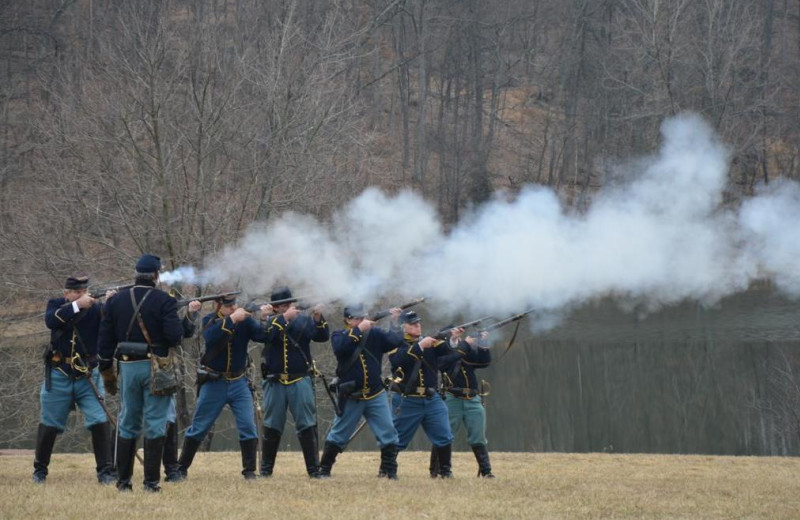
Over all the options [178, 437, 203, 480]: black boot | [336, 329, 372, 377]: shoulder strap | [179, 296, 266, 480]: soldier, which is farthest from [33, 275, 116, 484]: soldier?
[336, 329, 372, 377]: shoulder strap

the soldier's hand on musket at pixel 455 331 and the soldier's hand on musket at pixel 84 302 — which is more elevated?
the soldier's hand on musket at pixel 455 331

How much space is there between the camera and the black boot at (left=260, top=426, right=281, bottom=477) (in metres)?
11.9

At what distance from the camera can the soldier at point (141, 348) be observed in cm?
986

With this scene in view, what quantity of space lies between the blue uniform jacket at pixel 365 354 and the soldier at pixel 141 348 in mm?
2561

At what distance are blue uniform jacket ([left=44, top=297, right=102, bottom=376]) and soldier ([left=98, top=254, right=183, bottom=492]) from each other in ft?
3.41

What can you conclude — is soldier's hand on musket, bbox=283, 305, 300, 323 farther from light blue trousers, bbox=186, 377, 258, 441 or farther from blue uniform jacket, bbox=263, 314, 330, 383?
light blue trousers, bbox=186, 377, 258, 441

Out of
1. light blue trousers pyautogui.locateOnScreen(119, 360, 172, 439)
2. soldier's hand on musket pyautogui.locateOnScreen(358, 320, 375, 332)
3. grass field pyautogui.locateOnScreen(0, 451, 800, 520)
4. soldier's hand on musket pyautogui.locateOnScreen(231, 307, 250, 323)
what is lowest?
grass field pyautogui.locateOnScreen(0, 451, 800, 520)

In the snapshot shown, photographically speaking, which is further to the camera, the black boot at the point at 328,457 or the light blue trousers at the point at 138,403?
the black boot at the point at 328,457

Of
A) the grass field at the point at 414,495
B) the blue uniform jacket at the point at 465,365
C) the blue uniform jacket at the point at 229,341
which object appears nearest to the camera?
the grass field at the point at 414,495

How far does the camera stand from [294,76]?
23812mm

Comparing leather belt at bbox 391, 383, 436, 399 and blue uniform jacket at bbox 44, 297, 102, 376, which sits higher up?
blue uniform jacket at bbox 44, 297, 102, 376

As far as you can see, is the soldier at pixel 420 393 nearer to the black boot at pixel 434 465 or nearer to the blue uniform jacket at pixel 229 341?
the black boot at pixel 434 465

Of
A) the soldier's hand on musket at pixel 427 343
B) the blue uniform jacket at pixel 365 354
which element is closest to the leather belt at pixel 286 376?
the blue uniform jacket at pixel 365 354

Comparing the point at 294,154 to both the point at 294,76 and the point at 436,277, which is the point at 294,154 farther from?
the point at 436,277
